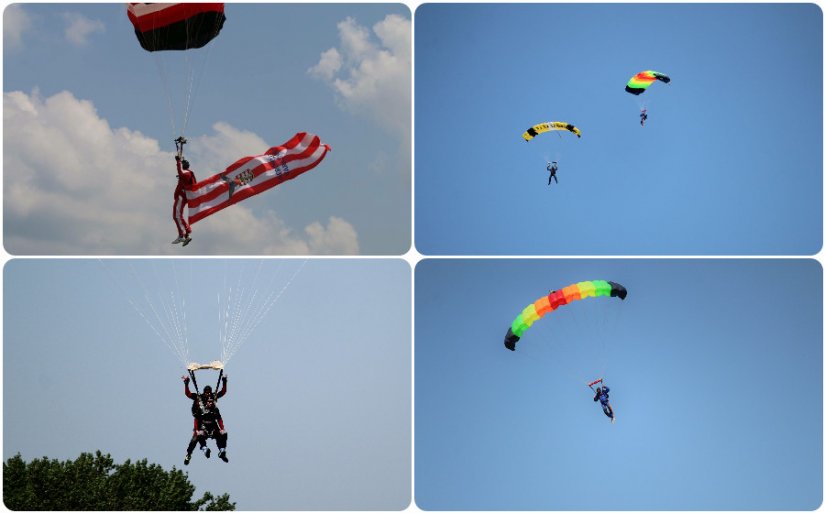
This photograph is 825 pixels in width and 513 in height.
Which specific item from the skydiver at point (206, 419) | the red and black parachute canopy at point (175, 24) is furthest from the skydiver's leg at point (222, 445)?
the red and black parachute canopy at point (175, 24)

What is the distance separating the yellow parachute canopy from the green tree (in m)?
8.88

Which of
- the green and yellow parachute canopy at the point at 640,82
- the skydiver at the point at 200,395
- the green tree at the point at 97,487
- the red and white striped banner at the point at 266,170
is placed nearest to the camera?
the skydiver at the point at 200,395

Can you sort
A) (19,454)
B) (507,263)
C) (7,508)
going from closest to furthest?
(507,263)
(7,508)
(19,454)

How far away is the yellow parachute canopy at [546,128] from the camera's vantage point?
1454 cm

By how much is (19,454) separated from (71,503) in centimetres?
160

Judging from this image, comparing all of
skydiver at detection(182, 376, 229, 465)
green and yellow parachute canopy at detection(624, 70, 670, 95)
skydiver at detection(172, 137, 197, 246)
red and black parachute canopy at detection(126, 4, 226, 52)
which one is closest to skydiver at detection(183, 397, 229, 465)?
skydiver at detection(182, 376, 229, 465)

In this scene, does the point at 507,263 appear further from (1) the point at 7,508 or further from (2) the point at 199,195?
(1) the point at 7,508

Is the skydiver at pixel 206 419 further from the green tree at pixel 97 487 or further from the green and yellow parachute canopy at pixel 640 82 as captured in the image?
the green and yellow parachute canopy at pixel 640 82

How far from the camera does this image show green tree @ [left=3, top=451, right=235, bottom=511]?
658 inches

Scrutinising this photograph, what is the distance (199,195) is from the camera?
1108 centimetres

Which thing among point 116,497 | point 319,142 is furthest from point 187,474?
point 319,142

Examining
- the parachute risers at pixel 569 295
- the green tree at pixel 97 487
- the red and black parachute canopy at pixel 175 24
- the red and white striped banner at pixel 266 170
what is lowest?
the green tree at pixel 97 487

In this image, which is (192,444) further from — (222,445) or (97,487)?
(97,487)

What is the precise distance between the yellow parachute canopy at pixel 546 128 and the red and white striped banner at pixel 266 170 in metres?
4.33
